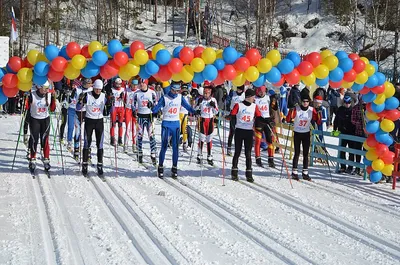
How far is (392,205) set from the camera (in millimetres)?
8359

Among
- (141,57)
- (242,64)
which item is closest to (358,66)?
(242,64)

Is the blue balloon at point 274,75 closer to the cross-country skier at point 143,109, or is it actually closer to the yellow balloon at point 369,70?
the yellow balloon at point 369,70

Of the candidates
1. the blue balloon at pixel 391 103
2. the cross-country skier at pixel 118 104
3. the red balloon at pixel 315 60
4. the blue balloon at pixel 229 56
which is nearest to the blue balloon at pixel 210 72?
the blue balloon at pixel 229 56

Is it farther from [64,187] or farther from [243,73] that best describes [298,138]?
[64,187]

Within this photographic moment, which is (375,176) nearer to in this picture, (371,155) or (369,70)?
(371,155)

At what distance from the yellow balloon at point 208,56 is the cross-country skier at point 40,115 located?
3369 mm

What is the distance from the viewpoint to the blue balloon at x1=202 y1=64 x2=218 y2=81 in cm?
875

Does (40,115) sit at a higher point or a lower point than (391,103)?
lower

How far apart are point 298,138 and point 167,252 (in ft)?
17.9

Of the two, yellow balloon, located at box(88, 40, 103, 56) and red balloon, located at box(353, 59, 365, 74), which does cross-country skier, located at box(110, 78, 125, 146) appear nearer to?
yellow balloon, located at box(88, 40, 103, 56)

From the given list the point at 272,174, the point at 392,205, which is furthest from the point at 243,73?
the point at 392,205

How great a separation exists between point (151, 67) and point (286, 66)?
2.63m

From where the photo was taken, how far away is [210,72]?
8750mm

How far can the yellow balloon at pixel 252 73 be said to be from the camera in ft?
29.1
